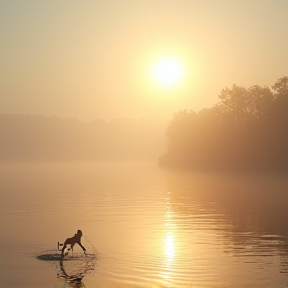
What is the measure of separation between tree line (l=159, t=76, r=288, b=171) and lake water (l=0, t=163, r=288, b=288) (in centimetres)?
5223

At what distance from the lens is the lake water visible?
24.9 metres

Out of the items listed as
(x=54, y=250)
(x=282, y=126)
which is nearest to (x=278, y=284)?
(x=54, y=250)

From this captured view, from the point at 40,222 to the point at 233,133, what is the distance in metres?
90.0

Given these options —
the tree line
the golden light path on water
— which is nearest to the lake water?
the golden light path on water

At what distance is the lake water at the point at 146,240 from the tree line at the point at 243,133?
52.2 metres

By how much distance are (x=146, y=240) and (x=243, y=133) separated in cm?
9311

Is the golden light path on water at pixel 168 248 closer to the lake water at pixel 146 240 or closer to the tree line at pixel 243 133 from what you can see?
the lake water at pixel 146 240

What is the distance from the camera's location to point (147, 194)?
70.9 meters

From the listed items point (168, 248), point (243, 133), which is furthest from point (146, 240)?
point (243, 133)

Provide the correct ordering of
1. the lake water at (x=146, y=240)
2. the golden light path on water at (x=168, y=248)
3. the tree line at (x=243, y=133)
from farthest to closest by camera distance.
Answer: the tree line at (x=243, y=133)
the golden light path on water at (x=168, y=248)
the lake water at (x=146, y=240)

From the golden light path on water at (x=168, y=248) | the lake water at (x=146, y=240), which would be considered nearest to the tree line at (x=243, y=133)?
the lake water at (x=146, y=240)

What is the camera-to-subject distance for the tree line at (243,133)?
116438 mm

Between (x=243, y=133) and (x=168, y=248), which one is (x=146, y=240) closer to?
(x=168, y=248)

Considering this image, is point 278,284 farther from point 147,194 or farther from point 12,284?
point 147,194
